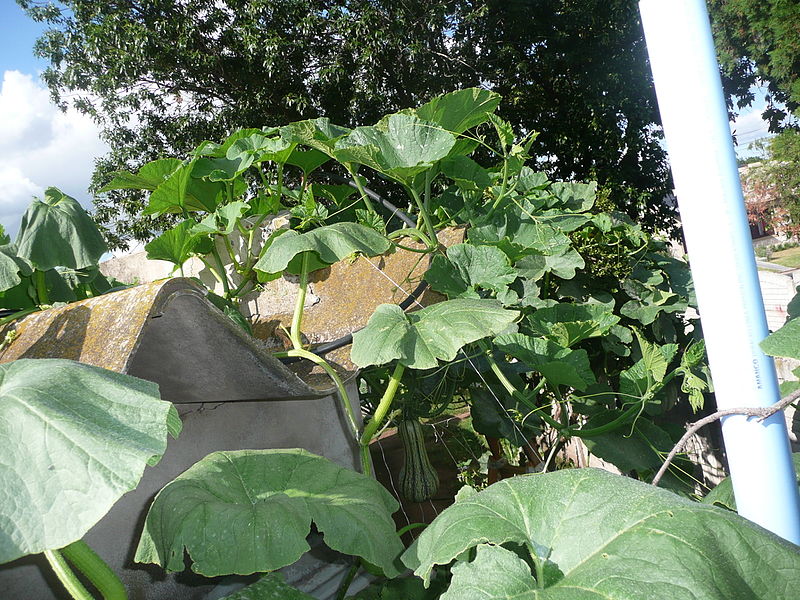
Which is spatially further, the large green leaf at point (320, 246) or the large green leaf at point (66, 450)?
the large green leaf at point (320, 246)

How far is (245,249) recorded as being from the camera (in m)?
1.79

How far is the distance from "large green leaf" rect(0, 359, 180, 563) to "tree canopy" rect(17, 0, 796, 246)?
6.90 meters

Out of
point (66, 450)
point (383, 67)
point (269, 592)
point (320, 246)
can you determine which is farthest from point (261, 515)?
point (383, 67)

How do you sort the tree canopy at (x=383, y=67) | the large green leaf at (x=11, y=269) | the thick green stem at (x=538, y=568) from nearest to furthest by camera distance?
the thick green stem at (x=538, y=568), the large green leaf at (x=11, y=269), the tree canopy at (x=383, y=67)

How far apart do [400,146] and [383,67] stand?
21.5 ft

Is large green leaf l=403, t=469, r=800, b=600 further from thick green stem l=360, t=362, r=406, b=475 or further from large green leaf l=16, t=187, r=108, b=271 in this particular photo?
large green leaf l=16, t=187, r=108, b=271

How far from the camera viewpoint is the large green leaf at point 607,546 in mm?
515

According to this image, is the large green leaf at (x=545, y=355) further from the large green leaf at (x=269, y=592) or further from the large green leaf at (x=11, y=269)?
the large green leaf at (x=11, y=269)

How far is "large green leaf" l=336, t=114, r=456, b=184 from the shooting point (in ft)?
3.94

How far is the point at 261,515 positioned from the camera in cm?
81

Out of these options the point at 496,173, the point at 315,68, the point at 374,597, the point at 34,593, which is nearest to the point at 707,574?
the point at 374,597

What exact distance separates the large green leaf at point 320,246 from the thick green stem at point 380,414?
0.23 metres

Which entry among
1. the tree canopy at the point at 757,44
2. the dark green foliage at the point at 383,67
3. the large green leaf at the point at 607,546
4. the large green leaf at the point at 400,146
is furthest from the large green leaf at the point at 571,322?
the tree canopy at the point at 757,44

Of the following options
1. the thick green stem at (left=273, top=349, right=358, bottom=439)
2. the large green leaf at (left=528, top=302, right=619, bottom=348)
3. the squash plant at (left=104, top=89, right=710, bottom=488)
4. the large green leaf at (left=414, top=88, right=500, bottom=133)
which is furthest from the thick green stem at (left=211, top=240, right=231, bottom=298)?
the large green leaf at (left=528, top=302, right=619, bottom=348)
